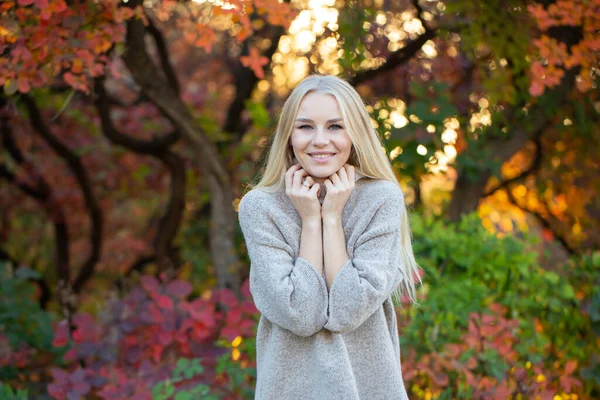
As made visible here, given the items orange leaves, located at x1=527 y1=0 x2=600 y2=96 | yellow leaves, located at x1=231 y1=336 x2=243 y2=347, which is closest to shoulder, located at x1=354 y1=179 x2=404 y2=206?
yellow leaves, located at x1=231 y1=336 x2=243 y2=347

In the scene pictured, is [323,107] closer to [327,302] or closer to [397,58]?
[327,302]

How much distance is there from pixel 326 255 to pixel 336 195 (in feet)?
0.58

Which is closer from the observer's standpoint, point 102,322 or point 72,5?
point 72,5

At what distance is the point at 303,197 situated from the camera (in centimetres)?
210

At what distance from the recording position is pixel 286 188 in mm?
2150

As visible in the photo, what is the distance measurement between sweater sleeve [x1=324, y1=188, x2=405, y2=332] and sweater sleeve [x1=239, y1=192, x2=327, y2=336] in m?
0.05

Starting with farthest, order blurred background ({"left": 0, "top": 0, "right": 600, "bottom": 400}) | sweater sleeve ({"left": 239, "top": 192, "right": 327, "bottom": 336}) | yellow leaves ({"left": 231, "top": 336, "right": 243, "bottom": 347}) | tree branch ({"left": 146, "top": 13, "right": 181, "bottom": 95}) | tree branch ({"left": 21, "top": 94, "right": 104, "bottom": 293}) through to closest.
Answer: tree branch ({"left": 21, "top": 94, "right": 104, "bottom": 293}) → tree branch ({"left": 146, "top": 13, "right": 181, "bottom": 95}) → yellow leaves ({"left": 231, "top": 336, "right": 243, "bottom": 347}) → blurred background ({"left": 0, "top": 0, "right": 600, "bottom": 400}) → sweater sleeve ({"left": 239, "top": 192, "right": 327, "bottom": 336})

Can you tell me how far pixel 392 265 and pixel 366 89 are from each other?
12.2 feet

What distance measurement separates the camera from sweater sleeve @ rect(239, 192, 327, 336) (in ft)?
6.40

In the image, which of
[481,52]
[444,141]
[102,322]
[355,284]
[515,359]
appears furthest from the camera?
[481,52]

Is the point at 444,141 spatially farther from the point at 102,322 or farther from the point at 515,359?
the point at 102,322

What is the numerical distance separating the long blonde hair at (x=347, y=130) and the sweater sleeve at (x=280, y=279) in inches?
5.4

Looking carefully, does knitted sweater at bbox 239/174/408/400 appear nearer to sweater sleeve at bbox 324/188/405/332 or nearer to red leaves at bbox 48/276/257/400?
sweater sleeve at bbox 324/188/405/332

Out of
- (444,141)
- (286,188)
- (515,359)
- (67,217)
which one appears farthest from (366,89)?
(286,188)
